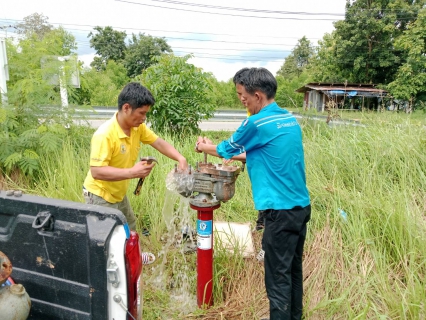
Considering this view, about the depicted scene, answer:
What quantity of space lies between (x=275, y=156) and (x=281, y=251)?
626mm

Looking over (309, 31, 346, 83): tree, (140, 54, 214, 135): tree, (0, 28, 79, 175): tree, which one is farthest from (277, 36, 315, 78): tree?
(0, 28, 79, 175): tree

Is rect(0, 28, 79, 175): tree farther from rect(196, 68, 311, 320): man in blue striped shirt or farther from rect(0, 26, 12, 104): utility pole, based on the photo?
rect(196, 68, 311, 320): man in blue striped shirt

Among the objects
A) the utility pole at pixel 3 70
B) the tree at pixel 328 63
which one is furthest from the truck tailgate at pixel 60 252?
the tree at pixel 328 63

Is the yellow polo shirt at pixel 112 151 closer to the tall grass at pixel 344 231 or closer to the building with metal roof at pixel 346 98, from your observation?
the tall grass at pixel 344 231

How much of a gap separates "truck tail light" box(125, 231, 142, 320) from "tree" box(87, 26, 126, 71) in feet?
124

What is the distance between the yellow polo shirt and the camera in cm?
242

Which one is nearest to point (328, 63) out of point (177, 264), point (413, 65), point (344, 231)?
point (413, 65)

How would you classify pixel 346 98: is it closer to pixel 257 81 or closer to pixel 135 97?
pixel 257 81

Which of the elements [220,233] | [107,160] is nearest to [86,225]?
[107,160]

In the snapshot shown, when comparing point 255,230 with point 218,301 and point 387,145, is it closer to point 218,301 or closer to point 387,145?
point 218,301

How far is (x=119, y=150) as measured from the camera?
2.57 metres

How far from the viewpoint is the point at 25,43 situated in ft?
18.5

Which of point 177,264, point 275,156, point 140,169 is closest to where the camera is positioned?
point 275,156

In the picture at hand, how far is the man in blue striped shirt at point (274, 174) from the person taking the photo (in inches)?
84.2
